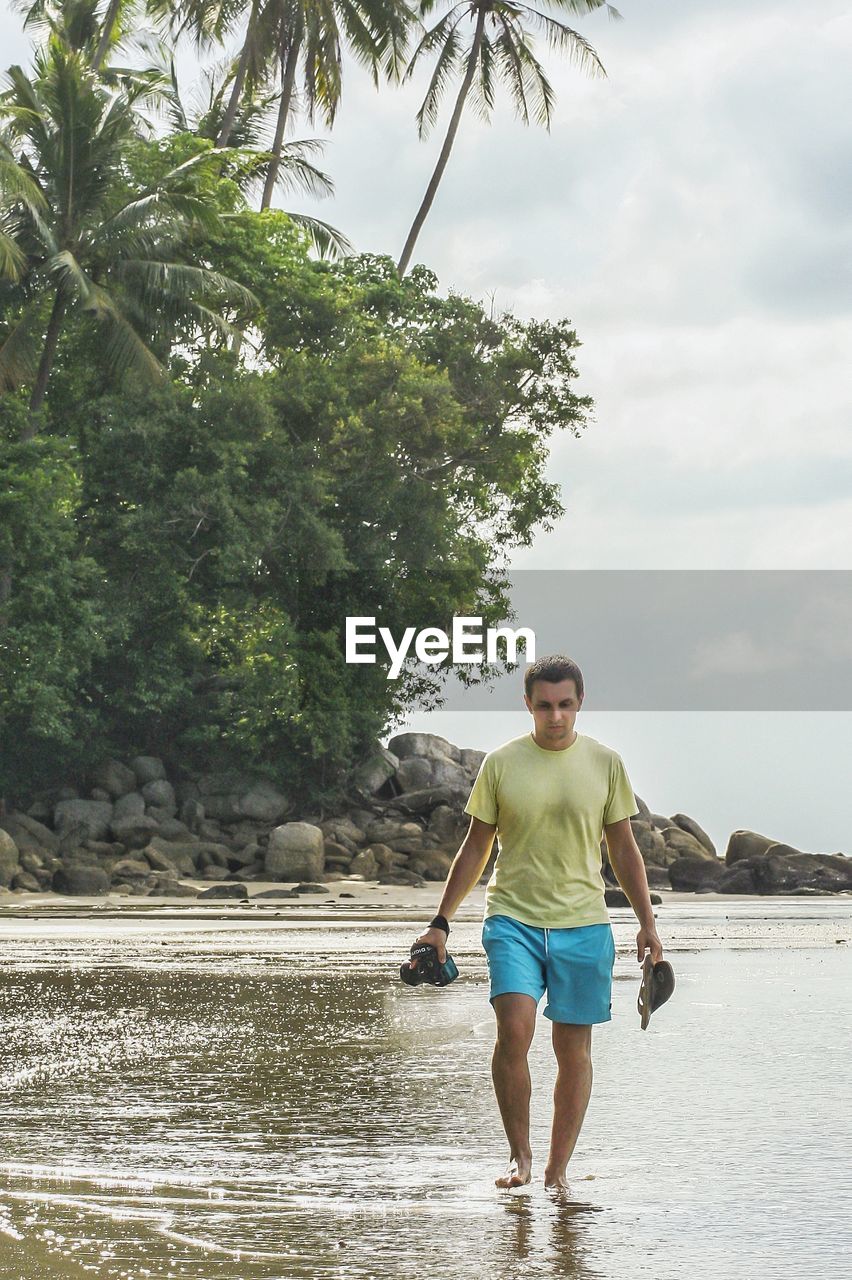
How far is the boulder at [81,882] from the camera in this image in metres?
28.3

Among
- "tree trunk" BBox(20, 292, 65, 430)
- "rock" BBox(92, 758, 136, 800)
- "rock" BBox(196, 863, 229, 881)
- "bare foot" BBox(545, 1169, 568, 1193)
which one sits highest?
"tree trunk" BBox(20, 292, 65, 430)

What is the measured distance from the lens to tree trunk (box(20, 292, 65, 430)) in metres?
30.6

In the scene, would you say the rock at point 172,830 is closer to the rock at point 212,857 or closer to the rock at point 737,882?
the rock at point 212,857

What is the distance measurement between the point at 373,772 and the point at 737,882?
8.53 meters

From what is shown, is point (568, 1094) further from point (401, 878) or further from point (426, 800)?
point (426, 800)

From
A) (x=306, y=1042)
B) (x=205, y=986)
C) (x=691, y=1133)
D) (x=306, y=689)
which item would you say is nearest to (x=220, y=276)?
(x=306, y=689)

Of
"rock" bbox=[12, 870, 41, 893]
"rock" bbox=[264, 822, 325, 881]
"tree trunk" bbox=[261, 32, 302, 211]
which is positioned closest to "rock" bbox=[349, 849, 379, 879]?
"rock" bbox=[264, 822, 325, 881]

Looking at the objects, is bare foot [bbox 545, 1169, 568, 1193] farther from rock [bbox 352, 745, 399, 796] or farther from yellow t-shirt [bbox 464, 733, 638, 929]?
rock [bbox 352, 745, 399, 796]

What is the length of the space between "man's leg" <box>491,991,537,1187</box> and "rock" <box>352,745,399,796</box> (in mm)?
33758

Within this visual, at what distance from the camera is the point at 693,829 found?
48.2 meters

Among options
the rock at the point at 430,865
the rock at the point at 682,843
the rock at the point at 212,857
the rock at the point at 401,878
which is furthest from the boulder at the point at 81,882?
the rock at the point at 682,843

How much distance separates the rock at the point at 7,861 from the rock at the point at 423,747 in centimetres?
1473

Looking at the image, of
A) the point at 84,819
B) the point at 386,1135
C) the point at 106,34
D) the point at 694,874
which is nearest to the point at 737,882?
the point at 694,874

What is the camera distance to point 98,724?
3450 cm
